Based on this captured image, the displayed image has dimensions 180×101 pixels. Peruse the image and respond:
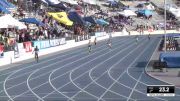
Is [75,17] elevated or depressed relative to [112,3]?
depressed

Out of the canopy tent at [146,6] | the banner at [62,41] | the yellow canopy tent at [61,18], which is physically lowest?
the banner at [62,41]

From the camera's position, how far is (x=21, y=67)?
101 ft

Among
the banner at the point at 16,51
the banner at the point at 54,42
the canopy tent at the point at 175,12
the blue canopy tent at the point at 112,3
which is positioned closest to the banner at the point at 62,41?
the banner at the point at 54,42

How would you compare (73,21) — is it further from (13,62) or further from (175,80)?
(175,80)

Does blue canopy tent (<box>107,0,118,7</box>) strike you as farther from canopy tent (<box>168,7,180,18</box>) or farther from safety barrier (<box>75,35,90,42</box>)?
safety barrier (<box>75,35,90,42</box>)

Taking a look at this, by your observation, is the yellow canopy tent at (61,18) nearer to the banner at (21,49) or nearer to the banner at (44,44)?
the banner at (44,44)

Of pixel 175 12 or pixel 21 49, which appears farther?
pixel 175 12

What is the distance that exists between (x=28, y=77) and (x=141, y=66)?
8583 millimetres

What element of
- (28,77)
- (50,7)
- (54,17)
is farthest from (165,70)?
(50,7)

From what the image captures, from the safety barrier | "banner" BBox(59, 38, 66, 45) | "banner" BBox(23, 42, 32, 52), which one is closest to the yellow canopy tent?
the safety barrier

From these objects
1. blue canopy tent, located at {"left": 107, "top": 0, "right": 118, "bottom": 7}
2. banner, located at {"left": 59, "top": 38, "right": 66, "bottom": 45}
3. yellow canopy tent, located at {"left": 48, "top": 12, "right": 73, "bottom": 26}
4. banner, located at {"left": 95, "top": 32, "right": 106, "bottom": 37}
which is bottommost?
banner, located at {"left": 95, "top": 32, "right": 106, "bottom": 37}

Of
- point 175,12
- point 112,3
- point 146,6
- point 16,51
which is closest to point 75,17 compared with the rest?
point 16,51

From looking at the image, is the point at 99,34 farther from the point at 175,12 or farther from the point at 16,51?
the point at 175,12

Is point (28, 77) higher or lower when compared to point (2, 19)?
lower
